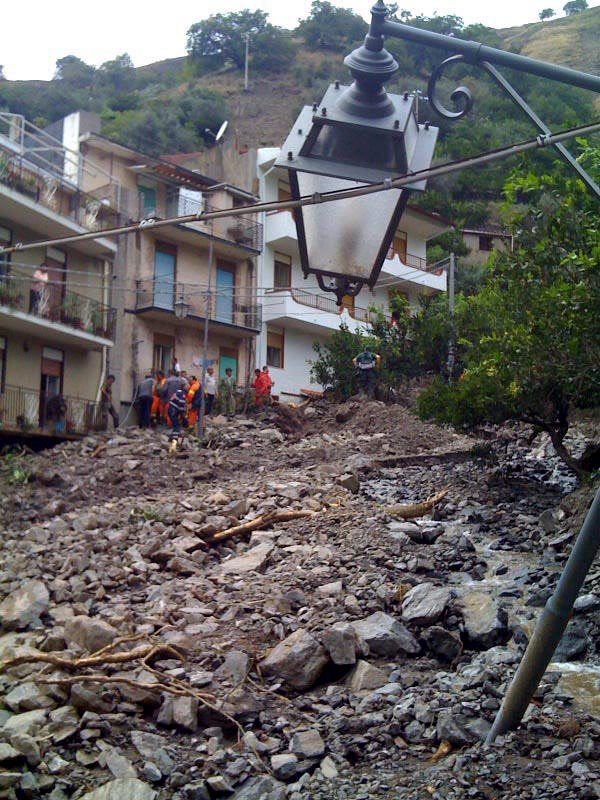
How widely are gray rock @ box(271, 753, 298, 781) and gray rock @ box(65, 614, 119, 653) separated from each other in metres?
2.89

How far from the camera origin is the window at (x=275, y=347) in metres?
37.2

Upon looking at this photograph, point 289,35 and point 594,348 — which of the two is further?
point 289,35

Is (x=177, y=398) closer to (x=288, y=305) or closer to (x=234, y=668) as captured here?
(x=288, y=305)

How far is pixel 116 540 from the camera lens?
15.4 metres

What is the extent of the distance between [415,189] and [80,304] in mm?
24459

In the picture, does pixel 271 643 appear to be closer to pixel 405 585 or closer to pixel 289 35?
pixel 405 585

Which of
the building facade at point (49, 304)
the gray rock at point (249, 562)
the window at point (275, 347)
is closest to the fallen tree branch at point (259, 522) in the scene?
the gray rock at point (249, 562)

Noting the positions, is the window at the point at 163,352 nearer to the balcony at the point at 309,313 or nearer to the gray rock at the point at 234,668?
the balcony at the point at 309,313

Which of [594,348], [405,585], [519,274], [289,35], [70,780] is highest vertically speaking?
[289,35]

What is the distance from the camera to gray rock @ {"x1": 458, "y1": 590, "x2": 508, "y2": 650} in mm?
10594

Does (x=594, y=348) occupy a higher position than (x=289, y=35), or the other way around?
(x=289, y=35)

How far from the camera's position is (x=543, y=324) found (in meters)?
14.6


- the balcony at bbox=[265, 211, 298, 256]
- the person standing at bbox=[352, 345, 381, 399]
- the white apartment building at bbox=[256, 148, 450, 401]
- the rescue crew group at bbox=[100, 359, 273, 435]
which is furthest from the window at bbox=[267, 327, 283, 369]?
the person standing at bbox=[352, 345, 381, 399]

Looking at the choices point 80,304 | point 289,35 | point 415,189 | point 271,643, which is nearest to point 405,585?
point 271,643
